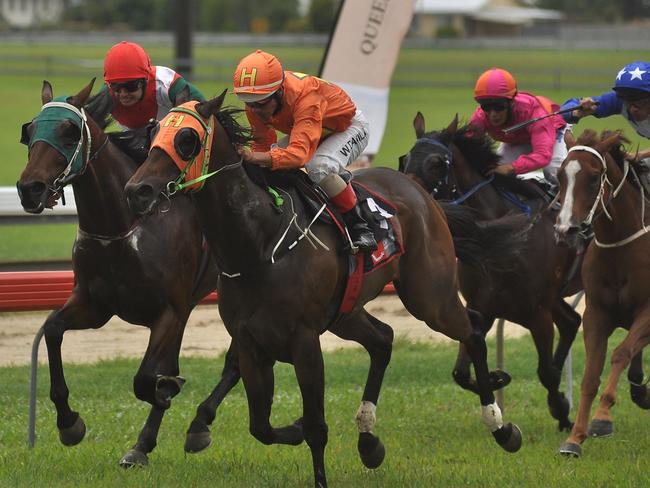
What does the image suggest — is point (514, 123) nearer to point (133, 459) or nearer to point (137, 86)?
point (137, 86)

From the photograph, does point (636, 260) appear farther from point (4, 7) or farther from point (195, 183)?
point (4, 7)

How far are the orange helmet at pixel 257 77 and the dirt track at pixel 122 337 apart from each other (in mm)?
4380

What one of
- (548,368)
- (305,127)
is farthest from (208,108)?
(548,368)

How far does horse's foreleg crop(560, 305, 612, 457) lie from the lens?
6352 mm

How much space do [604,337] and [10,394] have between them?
3833 mm

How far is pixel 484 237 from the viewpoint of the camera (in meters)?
7.25

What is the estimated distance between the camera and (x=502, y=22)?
7931cm

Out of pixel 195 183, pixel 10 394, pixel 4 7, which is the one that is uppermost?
pixel 195 183

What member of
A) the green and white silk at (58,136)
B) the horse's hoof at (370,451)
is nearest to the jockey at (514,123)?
the horse's hoof at (370,451)

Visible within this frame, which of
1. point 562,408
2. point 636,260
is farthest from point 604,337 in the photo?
point 562,408

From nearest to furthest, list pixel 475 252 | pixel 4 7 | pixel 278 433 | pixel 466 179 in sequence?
1. pixel 278 433
2. pixel 475 252
3. pixel 466 179
4. pixel 4 7

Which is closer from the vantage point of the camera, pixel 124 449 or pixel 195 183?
pixel 195 183

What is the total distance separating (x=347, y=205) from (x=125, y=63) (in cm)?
138

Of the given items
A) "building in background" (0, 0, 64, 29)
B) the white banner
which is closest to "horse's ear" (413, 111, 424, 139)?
the white banner
